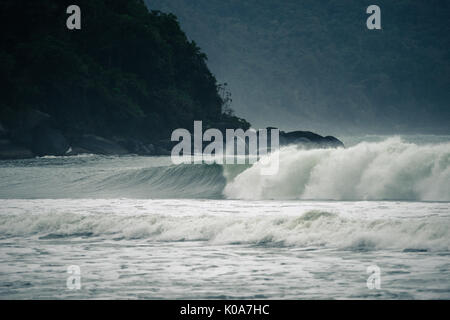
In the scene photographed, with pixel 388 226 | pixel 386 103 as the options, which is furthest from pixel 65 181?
pixel 386 103

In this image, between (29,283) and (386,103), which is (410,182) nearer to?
(29,283)

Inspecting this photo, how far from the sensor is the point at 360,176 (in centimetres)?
2161

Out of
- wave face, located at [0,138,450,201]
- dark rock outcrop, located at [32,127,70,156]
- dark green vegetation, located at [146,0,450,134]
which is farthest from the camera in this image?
dark green vegetation, located at [146,0,450,134]

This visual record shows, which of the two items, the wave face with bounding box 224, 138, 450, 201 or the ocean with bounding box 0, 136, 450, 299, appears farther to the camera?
the wave face with bounding box 224, 138, 450, 201

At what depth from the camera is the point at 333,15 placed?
19938 centimetres

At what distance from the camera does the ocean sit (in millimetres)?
9383

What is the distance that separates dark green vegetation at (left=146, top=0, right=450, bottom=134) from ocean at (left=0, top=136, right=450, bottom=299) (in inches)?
5912

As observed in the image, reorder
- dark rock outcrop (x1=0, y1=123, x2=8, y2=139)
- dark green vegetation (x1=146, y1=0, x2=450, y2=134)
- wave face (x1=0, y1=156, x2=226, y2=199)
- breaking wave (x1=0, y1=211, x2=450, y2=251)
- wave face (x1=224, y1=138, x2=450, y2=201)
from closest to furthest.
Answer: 1. breaking wave (x1=0, y1=211, x2=450, y2=251)
2. wave face (x1=224, y1=138, x2=450, y2=201)
3. wave face (x1=0, y1=156, x2=226, y2=199)
4. dark rock outcrop (x1=0, y1=123, x2=8, y2=139)
5. dark green vegetation (x1=146, y1=0, x2=450, y2=134)

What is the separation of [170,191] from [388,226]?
13.3 m

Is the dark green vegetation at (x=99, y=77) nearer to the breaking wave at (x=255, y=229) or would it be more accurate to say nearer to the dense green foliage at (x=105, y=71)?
the dense green foliage at (x=105, y=71)

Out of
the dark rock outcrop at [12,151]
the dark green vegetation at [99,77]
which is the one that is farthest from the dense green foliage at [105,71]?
the dark rock outcrop at [12,151]

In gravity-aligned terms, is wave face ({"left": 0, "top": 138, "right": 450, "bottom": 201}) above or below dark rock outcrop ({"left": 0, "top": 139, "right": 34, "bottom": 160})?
below

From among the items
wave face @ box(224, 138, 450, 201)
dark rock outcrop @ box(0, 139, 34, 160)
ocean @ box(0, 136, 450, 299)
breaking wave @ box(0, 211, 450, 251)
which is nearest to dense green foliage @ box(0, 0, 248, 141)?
dark rock outcrop @ box(0, 139, 34, 160)

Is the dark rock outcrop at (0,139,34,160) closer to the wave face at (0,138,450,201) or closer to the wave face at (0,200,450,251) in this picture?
the wave face at (0,138,450,201)
